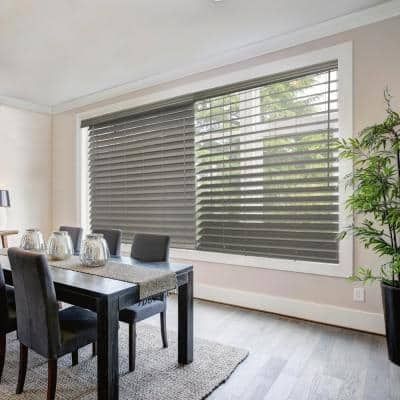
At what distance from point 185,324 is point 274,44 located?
2672 millimetres

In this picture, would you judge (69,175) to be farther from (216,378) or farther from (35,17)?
(216,378)

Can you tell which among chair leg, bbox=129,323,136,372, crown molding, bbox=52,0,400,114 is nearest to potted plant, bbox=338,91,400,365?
crown molding, bbox=52,0,400,114

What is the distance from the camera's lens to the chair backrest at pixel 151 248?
264 centimetres

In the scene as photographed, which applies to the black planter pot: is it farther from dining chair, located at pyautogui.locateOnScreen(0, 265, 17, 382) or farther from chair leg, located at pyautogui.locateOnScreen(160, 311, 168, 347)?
dining chair, located at pyautogui.locateOnScreen(0, 265, 17, 382)

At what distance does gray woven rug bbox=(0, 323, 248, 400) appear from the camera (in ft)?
6.15

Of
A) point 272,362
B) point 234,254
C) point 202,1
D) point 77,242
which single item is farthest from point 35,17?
point 272,362

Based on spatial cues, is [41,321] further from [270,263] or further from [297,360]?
[270,263]

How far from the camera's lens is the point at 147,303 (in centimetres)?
226

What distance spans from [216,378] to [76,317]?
95 cm

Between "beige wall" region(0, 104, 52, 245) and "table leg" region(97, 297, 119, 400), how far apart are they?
384 centimetres

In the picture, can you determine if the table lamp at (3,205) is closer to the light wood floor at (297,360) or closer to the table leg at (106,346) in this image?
the light wood floor at (297,360)

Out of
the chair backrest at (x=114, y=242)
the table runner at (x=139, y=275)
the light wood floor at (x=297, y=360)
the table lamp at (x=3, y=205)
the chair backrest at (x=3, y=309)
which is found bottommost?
the light wood floor at (x=297, y=360)

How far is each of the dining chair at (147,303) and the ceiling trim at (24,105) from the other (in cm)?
339

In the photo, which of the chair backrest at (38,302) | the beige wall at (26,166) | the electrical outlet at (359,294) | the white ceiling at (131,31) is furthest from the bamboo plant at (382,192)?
the beige wall at (26,166)
